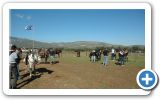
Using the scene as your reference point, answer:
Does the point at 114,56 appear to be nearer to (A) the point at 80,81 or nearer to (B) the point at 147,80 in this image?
(A) the point at 80,81

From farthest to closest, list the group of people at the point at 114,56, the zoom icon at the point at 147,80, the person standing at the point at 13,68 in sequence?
the group of people at the point at 114,56
the person standing at the point at 13,68
the zoom icon at the point at 147,80

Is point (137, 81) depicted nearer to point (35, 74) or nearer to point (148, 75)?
point (148, 75)

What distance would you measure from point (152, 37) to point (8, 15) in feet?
12.7

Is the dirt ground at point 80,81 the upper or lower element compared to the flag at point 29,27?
lower

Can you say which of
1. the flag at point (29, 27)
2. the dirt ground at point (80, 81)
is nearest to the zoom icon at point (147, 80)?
the dirt ground at point (80, 81)

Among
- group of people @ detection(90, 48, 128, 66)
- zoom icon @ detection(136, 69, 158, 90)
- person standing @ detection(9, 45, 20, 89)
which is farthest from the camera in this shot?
group of people @ detection(90, 48, 128, 66)

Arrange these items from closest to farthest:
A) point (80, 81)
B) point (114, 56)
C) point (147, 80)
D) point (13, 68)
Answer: point (147, 80), point (13, 68), point (80, 81), point (114, 56)

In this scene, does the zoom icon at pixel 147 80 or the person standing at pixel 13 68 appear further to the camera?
the person standing at pixel 13 68

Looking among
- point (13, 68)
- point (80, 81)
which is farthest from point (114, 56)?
point (13, 68)

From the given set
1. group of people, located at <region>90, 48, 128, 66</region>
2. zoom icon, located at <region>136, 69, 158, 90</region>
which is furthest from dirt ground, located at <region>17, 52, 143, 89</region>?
group of people, located at <region>90, 48, 128, 66</region>

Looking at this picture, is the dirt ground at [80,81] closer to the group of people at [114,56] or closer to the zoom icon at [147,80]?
the zoom icon at [147,80]

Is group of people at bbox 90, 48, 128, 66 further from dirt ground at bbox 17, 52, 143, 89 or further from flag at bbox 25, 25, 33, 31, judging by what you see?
flag at bbox 25, 25, 33, 31
